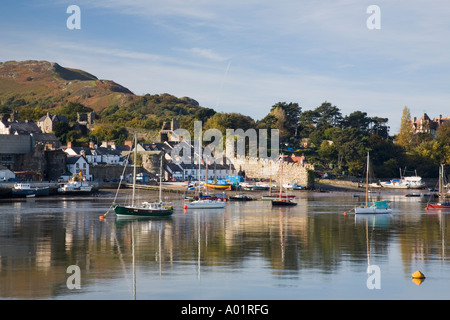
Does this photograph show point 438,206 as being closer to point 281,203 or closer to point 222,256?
point 281,203

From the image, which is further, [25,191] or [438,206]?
[25,191]

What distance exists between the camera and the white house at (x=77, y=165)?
6988 cm

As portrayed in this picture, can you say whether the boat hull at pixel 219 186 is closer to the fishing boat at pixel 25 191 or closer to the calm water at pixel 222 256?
the fishing boat at pixel 25 191

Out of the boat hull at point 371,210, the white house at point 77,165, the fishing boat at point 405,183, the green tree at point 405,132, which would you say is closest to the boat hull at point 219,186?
the white house at point 77,165

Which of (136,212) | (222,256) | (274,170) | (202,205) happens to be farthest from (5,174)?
(222,256)

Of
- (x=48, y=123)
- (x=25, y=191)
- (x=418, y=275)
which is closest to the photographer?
(x=418, y=275)

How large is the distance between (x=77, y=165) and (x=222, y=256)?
Result: 50496 mm

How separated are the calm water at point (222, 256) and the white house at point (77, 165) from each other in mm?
31774

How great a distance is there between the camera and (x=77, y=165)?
7006 cm

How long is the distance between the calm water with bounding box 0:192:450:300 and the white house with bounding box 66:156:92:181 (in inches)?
1251

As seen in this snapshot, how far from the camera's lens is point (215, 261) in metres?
21.4

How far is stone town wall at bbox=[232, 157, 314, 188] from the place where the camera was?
254 feet
